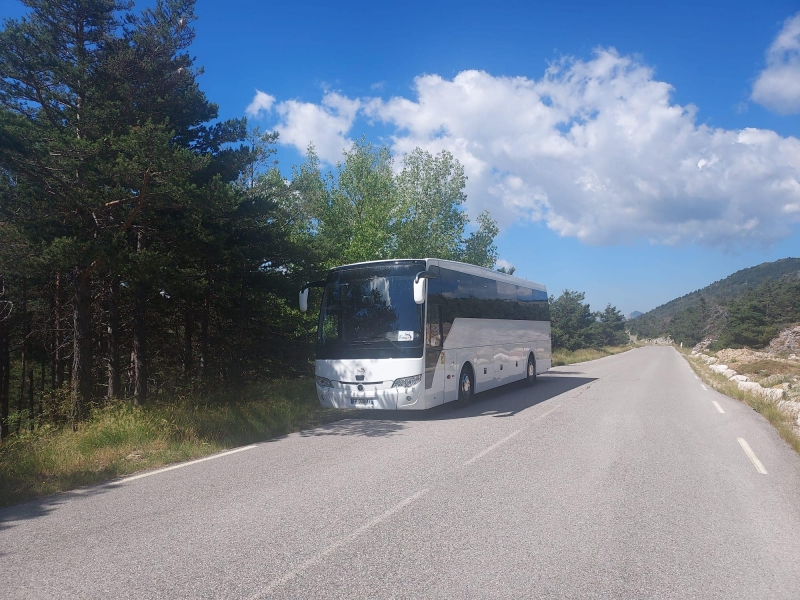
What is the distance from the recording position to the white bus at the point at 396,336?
11523mm

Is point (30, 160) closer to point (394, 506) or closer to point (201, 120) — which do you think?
point (201, 120)

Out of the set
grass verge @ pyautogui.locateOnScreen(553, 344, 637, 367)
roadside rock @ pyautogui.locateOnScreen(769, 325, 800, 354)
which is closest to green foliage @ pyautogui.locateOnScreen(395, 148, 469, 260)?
grass verge @ pyautogui.locateOnScreen(553, 344, 637, 367)

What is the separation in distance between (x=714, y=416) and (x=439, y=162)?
3008cm

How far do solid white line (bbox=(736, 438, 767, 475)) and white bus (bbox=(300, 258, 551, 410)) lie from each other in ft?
18.5

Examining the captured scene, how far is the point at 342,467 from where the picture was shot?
753 centimetres

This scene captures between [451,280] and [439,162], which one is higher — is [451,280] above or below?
below

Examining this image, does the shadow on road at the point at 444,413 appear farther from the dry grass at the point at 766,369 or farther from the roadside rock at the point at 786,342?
the roadside rock at the point at 786,342

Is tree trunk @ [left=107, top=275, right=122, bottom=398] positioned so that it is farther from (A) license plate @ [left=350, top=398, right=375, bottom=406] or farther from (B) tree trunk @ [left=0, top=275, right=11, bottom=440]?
(A) license plate @ [left=350, top=398, right=375, bottom=406]

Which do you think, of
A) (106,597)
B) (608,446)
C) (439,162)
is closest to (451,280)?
(608,446)

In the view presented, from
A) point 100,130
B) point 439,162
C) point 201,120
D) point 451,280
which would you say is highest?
point 439,162

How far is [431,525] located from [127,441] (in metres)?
5.90

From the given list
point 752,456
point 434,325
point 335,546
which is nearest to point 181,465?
point 335,546

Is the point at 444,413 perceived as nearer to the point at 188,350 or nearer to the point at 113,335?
the point at 113,335

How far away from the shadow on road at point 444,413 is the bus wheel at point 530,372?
62 cm
